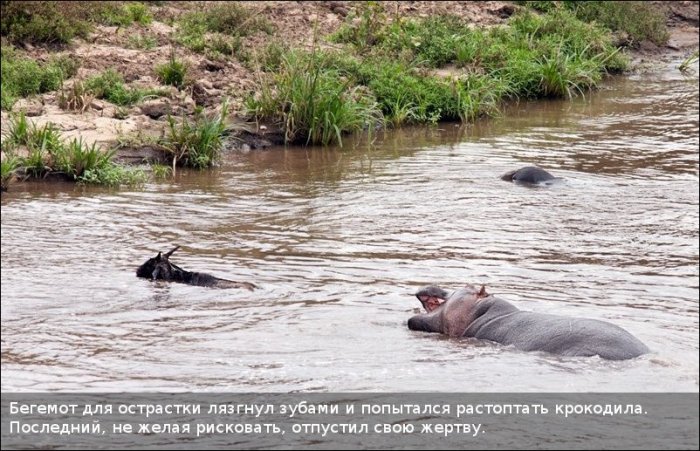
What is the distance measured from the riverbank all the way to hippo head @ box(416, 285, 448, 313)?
476cm

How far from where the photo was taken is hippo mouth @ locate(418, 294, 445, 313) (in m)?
7.19

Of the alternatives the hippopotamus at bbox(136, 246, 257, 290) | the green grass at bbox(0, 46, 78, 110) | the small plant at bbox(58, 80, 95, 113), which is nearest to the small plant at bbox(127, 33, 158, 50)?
the green grass at bbox(0, 46, 78, 110)

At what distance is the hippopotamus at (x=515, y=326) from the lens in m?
6.09

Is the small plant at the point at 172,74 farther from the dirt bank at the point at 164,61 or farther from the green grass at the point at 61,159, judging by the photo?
the green grass at the point at 61,159

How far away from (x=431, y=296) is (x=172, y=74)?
7.39 meters

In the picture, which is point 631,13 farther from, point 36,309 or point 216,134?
point 36,309

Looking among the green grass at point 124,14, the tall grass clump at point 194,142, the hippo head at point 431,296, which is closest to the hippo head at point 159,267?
the hippo head at point 431,296

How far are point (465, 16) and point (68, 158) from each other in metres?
9.59

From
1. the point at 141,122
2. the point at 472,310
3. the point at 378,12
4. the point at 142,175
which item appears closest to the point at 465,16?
the point at 378,12

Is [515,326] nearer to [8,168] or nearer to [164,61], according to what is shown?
[8,168]

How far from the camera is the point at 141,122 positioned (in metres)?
12.6

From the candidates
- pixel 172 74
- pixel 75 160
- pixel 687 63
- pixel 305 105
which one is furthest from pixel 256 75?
pixel 687 63

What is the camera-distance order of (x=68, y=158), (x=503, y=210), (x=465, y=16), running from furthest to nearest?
(x=465, y=16) < (x=68, y=158) < (x=503, y=210)

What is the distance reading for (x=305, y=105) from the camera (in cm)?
1298
